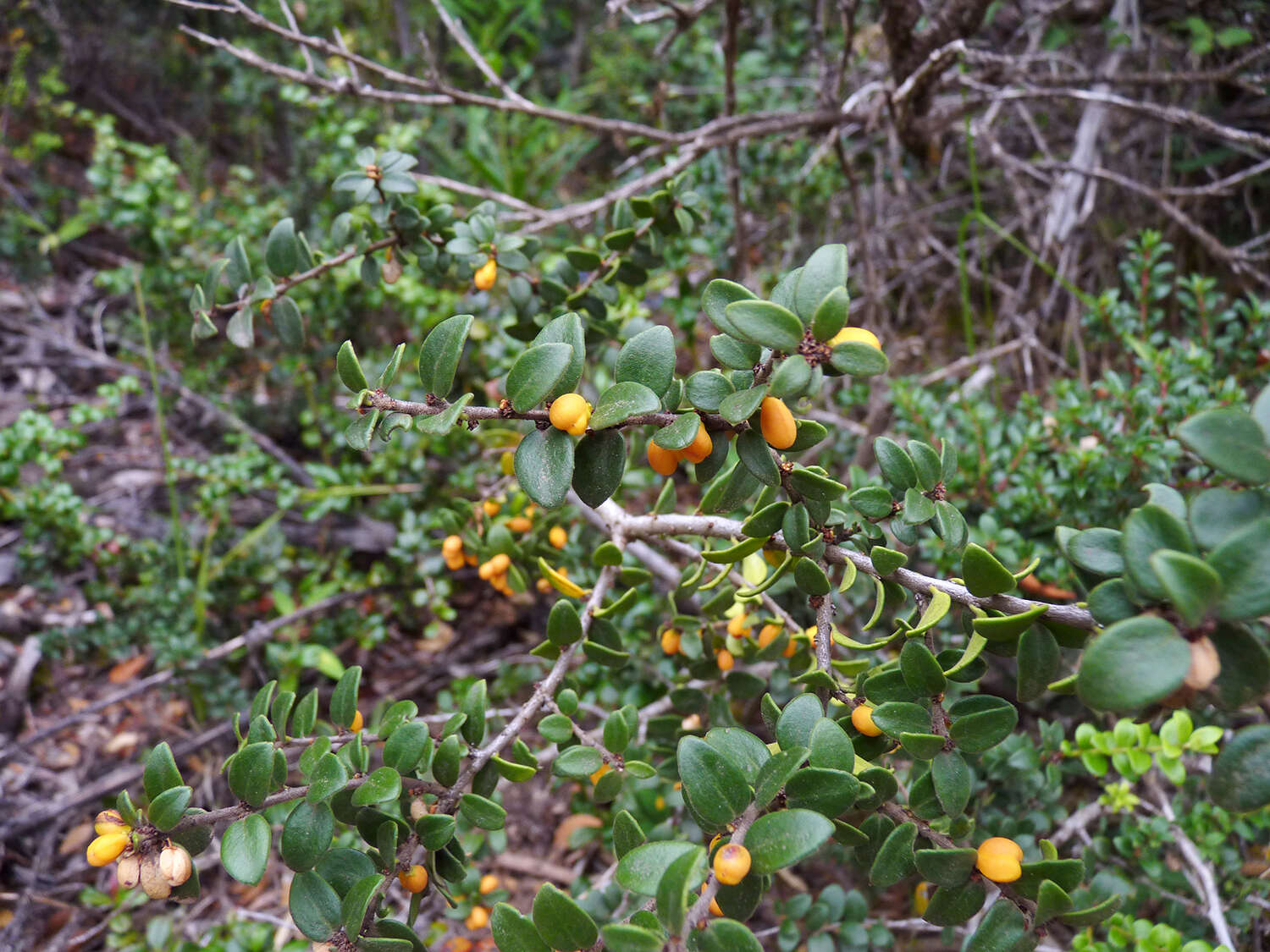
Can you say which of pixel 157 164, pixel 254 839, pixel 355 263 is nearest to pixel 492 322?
pixel 355 263

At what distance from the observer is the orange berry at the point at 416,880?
2.68ft

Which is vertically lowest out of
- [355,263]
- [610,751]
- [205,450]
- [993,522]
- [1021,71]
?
[205,450]

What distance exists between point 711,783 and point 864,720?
20 cm

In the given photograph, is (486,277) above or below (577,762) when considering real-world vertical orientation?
above

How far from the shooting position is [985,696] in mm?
730

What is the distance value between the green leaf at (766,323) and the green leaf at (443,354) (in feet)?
0.78

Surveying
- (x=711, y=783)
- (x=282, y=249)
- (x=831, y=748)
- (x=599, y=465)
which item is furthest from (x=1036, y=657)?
(x=282, y=249)

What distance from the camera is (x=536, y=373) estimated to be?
0.64m

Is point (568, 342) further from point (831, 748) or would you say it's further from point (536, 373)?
point (831, 748)

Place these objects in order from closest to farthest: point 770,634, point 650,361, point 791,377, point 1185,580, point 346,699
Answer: point 1185,580 → point 791,377 → point 650,361 → point 346,699 → point 770,634

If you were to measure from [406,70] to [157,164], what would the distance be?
1.59 meters

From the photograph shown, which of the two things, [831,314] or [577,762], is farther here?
[577,762]

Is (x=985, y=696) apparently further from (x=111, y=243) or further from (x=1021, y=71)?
(x=111, y=243)

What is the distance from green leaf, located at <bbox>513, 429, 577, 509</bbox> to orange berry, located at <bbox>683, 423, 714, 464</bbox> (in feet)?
0.38
